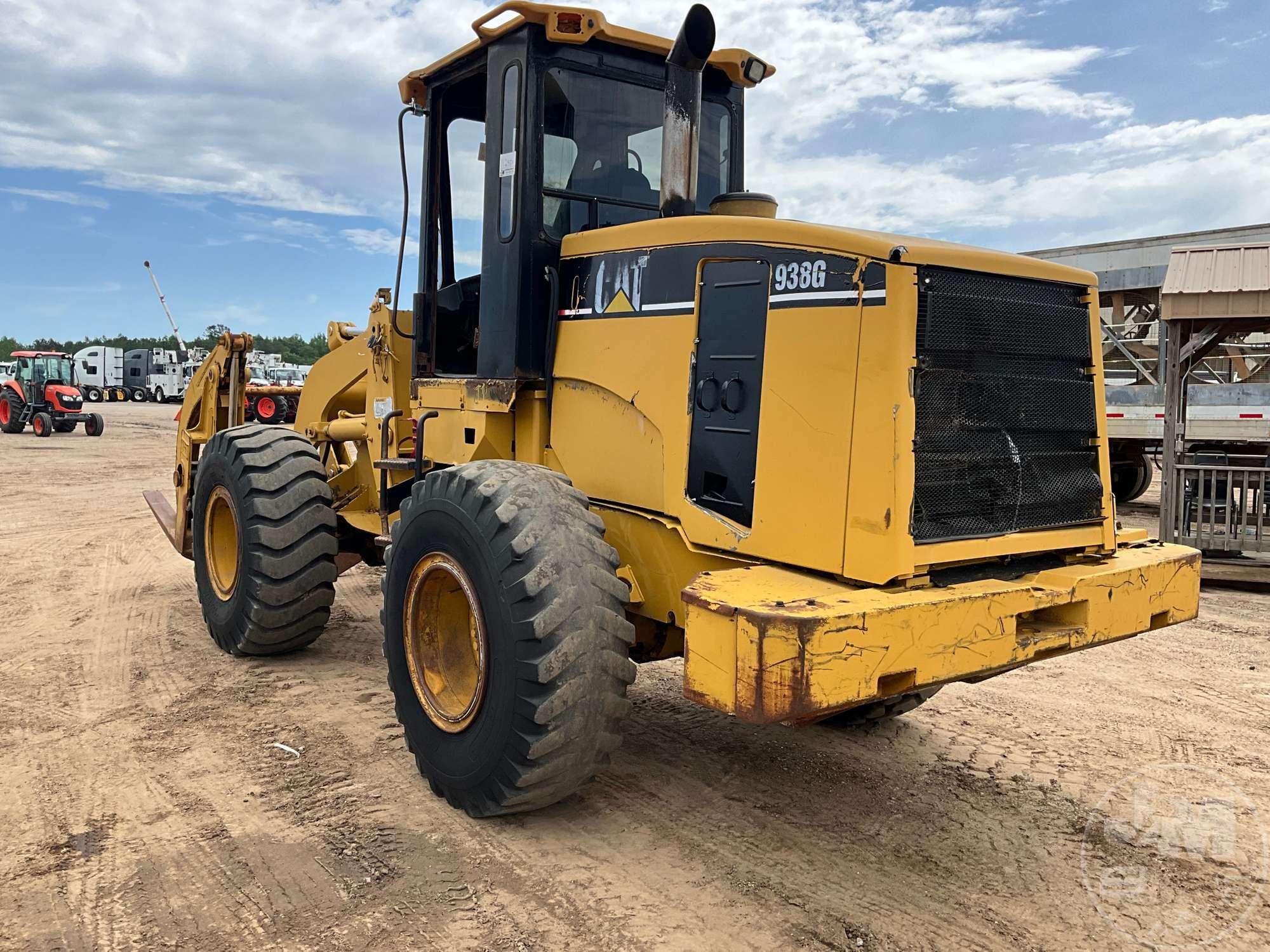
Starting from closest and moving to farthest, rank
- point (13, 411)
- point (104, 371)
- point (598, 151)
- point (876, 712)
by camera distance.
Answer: point (598, 151), point (876, 712), point (13, 411), point (104, 371)

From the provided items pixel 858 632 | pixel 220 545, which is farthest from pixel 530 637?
pixel 220 545

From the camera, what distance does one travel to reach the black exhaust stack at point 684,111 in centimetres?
393

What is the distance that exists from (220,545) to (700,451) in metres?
3.82

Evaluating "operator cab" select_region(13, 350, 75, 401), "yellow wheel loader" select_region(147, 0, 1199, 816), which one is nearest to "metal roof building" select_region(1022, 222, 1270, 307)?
"yellow wheel loader" select_region(147, 0, 1199, 816)

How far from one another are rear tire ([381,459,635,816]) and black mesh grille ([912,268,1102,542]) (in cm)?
113

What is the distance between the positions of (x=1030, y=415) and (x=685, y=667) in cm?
162

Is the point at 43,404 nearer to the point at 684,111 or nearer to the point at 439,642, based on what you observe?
the point at 439,642

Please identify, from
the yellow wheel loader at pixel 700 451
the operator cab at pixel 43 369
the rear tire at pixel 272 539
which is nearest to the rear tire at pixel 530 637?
the yellow wheel loader at pixel 700 451

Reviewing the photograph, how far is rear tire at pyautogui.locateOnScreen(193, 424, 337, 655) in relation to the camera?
18.2 ft

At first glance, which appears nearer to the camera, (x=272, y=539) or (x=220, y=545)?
(x=272, y=539)

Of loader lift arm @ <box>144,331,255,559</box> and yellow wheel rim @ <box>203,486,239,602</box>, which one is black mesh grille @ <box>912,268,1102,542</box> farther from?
loader lift arm @ <box>144,331,255,559</box>

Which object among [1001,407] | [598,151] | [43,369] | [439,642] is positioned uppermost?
[598,151]

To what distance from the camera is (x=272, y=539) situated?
18.1 feet
